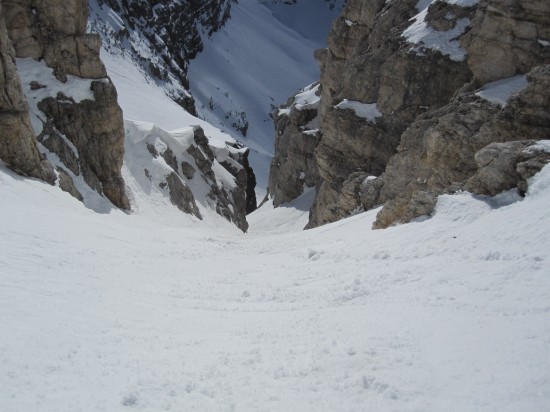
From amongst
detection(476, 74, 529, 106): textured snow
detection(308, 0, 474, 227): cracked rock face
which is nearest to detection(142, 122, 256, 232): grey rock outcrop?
detection(308, 0, 474, 227): cracked rock face

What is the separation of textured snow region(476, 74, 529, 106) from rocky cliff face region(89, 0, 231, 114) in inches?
2660

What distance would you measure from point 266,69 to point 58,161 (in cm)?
14277

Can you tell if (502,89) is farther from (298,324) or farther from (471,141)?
(298,324)

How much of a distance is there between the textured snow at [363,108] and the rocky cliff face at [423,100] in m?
0.10

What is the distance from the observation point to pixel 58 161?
30.4 m

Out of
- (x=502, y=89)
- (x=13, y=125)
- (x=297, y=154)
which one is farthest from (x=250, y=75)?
(x=13, y=125)

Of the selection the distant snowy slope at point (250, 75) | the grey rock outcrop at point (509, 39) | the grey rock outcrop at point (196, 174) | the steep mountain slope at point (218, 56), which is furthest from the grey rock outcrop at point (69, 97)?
the distant snowy slope at point (250, 75)

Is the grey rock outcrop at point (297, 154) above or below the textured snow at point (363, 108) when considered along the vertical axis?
below

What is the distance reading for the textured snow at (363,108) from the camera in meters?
40.4

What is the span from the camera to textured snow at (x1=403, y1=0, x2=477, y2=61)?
36.2 m

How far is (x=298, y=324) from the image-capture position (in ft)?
32.8

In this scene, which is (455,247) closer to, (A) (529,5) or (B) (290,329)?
(B) (290,329)

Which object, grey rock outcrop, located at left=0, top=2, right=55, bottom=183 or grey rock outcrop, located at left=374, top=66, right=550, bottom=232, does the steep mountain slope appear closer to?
grey rock outcrop, located at left=0, top=2, right=55, bottom=183

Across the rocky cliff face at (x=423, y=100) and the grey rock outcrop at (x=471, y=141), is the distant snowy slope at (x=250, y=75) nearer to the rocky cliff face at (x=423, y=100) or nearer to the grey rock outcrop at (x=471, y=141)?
the rocky cliff face at (x=423, y=100)
